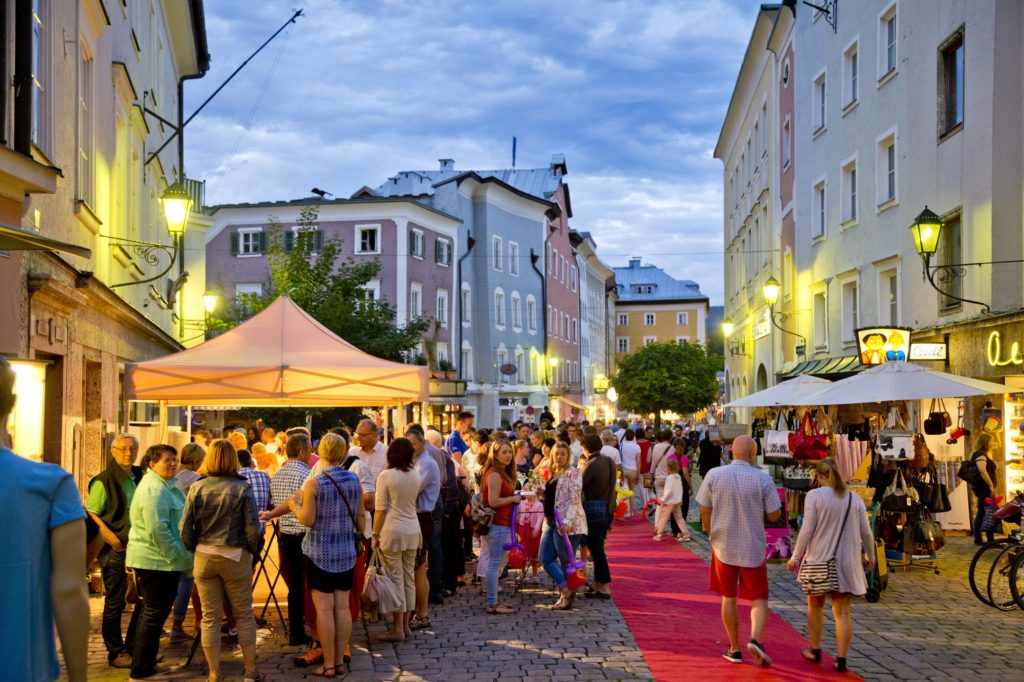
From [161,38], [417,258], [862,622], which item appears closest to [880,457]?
[862,622]

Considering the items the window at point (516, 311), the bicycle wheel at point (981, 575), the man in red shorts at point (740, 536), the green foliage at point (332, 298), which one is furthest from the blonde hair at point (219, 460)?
the window at point (516, 311)

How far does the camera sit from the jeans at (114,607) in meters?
9.06

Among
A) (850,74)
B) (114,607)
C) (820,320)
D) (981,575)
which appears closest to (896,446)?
(981,575)

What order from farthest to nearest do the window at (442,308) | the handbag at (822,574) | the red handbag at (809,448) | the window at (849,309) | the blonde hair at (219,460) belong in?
the window at (442,308) → the window at (849,309) → the red handbag at (809,448) → the handbag at (822,574) → the blonde hair at (219,460)

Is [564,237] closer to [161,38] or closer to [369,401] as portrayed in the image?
[161,38]

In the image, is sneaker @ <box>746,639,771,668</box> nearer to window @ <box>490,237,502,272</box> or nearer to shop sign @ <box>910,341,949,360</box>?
→ shop sign @ <box>910,341,949,360</box>

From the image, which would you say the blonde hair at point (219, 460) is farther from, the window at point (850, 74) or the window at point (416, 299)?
the window at point (416, 299)

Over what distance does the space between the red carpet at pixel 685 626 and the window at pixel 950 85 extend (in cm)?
876

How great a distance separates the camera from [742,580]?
909 cm

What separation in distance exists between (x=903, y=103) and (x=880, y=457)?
10201 millimetres

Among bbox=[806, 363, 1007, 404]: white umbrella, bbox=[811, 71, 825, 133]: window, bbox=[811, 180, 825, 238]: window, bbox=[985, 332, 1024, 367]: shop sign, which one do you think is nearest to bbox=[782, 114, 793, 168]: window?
bbox=[811, 71, 825, 133]: window

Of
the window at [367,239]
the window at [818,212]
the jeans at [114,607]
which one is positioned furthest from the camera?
the window at [367,239]

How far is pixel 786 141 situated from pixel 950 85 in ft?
44.2

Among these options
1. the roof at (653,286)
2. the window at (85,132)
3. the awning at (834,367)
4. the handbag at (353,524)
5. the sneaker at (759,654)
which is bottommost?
the sneaker at (759,654)
